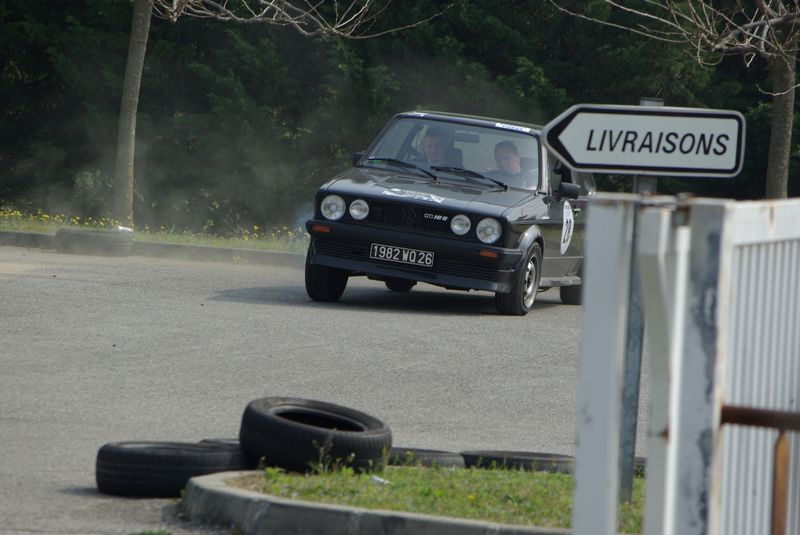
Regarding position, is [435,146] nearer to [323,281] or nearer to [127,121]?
[323,281]

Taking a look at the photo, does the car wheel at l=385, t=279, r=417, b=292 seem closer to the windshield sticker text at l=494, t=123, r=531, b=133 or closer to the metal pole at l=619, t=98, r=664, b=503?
the windshield sticker text at l=494, t=123, r=531, b=133

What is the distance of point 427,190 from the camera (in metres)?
11.6

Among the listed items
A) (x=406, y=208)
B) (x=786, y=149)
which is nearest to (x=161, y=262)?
(x=406, y=208)

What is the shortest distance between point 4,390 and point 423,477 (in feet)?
10.0

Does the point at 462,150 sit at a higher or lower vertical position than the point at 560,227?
higher

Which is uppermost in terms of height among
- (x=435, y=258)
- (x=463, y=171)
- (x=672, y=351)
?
(x=463, y=171)

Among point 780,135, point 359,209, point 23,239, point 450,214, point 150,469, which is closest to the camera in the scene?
point 150,469

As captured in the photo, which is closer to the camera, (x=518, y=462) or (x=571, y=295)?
(x=518, y=462)

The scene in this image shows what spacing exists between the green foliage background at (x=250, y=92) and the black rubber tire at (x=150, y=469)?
21.6m

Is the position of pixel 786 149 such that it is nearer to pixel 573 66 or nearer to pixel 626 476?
pixel 573 66

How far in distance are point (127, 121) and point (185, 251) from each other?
178 inches

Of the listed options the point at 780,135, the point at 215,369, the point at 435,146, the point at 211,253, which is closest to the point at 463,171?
the point at 435,146

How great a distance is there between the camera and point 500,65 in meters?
28.1

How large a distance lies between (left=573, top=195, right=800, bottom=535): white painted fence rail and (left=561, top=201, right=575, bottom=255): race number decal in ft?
33.3
